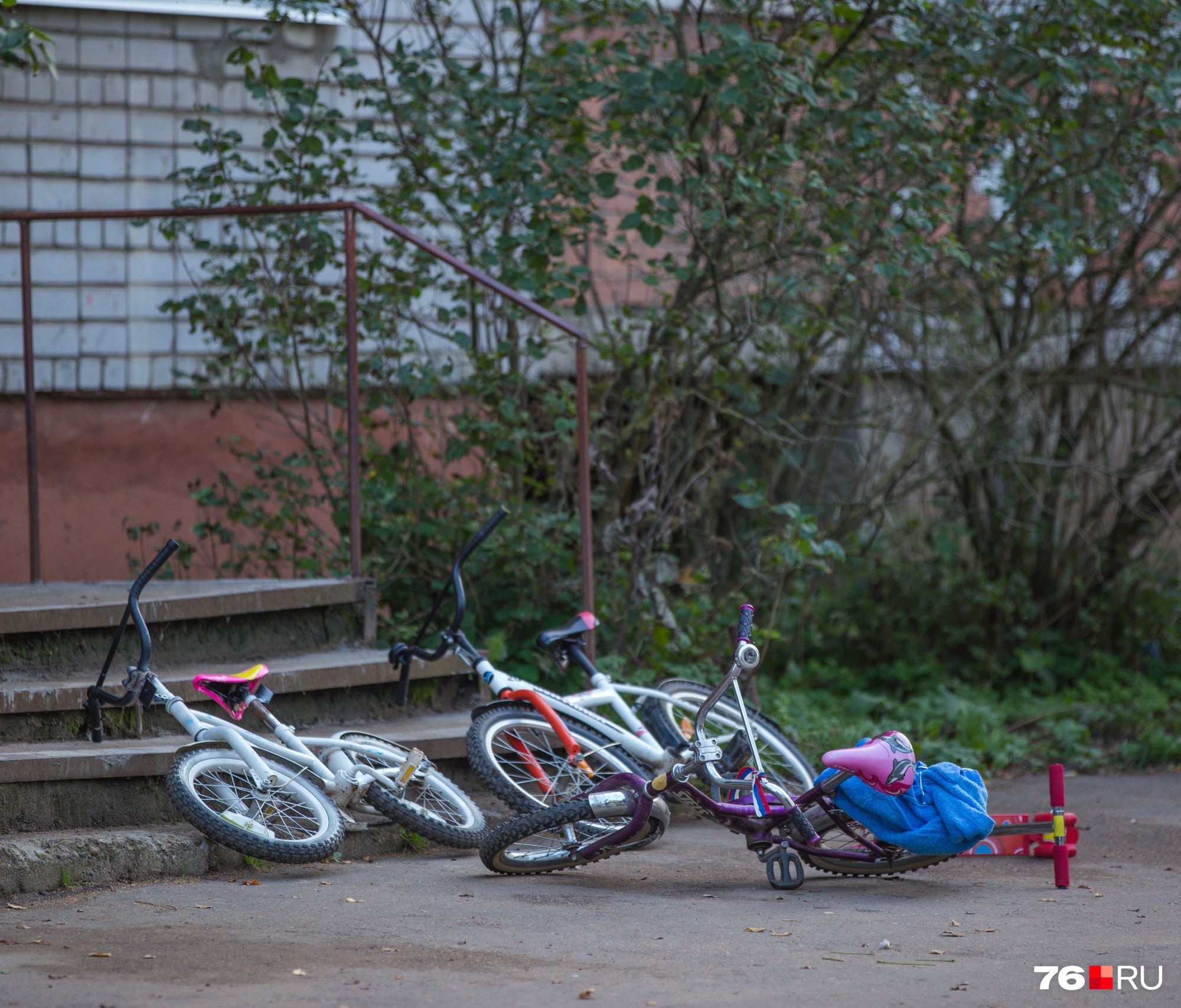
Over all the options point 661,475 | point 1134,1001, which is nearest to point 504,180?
point 661,475

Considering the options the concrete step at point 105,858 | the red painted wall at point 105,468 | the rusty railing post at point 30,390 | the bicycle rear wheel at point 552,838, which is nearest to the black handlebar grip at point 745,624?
the bicycle rear wheel at point 552,838

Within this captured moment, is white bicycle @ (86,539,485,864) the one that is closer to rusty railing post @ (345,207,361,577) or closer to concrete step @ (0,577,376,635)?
concrete step @ (0,577,376,635)

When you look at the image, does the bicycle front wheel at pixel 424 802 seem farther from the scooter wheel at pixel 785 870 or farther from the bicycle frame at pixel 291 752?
the scooter wheel at pixel 785 870

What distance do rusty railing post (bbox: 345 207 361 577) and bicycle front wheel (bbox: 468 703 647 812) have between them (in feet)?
4.02

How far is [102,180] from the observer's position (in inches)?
303

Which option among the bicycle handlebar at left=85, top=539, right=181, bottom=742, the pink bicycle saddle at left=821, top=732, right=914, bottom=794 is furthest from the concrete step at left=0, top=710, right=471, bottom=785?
the pink bicycle saddle at left=821, top=732, right=914, bottom=794

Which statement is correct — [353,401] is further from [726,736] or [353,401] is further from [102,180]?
[102,180]

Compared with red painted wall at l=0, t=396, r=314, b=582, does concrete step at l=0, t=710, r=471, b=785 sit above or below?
below

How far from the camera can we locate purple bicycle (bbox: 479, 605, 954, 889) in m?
4.34

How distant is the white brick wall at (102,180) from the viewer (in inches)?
294

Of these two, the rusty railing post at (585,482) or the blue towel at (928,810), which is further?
the rusty railing post at (585,482)

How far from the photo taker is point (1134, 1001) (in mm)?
3199

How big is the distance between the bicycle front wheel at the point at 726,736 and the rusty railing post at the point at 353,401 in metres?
Answer: 1.44

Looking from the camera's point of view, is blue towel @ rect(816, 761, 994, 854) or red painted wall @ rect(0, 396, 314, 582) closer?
blue towel @ rect(816, 761, 994, 854)
